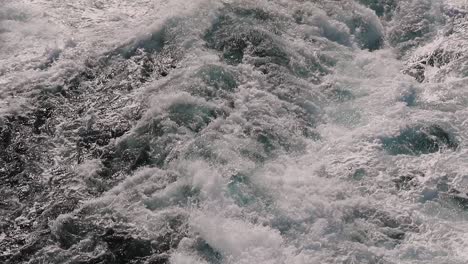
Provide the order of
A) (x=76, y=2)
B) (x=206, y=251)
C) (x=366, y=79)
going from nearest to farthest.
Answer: (x=206, y=251), (x=366, y=79), (x=76, y=2)

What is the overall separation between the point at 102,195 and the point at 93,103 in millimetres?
1729

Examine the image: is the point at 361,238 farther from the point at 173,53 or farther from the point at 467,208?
the point at 173,53

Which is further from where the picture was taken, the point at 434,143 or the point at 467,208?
the point at 434,143

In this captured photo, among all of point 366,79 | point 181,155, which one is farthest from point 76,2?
point 366,79

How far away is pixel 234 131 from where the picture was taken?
6398mm

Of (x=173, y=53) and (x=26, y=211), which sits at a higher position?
(x=173, y=53)

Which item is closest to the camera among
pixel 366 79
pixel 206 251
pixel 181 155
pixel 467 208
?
pixel 206 251

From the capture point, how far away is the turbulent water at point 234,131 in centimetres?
530

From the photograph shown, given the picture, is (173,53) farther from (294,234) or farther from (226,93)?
(294,234)

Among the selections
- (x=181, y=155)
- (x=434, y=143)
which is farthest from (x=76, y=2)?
(x=434, y=143)

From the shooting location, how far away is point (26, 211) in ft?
18.5

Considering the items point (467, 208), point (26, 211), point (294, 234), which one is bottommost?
point (26, 211)

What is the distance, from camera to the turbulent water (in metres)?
5.30

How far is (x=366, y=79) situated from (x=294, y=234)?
120 inches
